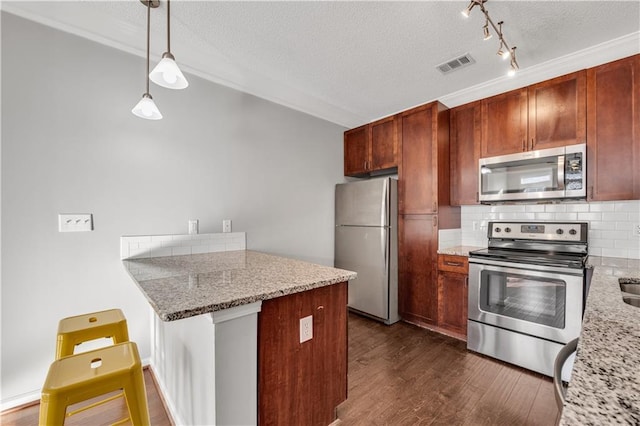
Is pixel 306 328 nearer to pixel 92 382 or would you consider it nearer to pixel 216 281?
pixel 216 281

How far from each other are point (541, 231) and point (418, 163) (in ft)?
4.21

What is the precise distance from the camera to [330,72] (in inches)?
105

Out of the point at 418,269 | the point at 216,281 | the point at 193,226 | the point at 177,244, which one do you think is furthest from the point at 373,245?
the point at 216,281

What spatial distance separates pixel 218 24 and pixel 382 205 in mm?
2222

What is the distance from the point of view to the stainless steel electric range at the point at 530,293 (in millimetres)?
1997

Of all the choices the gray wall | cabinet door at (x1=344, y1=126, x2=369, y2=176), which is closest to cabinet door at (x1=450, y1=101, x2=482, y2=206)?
cabinet door at (x1=344, y1=126, x2=369, y2=176)

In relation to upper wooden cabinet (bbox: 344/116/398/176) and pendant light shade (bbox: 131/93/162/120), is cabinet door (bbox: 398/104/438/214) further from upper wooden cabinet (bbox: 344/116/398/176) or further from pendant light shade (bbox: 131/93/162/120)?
pendant light shade (bbox: 131/93/162/120)

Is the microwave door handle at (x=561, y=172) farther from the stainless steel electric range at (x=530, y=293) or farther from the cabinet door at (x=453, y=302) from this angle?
the cabinet door at (x=453, y=302)

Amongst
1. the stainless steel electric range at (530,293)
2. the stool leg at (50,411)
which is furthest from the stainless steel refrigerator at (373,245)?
the stool leg at (50,411)

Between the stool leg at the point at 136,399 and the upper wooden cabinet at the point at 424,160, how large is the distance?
2.68 m

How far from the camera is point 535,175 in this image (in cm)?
241

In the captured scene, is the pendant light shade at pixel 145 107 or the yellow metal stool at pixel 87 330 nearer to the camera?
the yellow metal stool at pixel 87 330

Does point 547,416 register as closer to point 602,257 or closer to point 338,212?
point 602,257

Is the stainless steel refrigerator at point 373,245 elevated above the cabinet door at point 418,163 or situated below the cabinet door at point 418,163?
below
